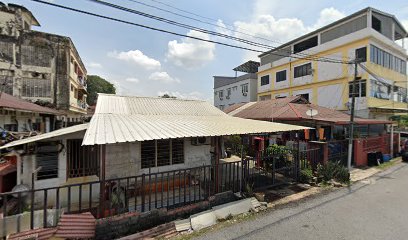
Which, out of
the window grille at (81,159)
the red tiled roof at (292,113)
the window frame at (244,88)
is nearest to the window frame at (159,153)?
the window grille at (81,159)

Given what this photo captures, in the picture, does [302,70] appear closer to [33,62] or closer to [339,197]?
[339,197]

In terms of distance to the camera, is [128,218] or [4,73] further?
[4,73]

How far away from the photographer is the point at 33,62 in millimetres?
20891

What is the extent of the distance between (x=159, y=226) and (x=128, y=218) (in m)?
0.82

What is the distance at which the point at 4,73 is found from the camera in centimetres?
1958

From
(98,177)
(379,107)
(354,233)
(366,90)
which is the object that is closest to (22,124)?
(98,177)

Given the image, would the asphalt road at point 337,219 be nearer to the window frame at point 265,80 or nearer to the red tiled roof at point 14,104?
the red tiled roof at point 14,104

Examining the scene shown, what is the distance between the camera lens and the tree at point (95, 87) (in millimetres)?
49156

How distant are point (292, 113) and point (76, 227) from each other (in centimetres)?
1241

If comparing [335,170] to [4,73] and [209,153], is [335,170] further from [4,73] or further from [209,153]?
[4,73]

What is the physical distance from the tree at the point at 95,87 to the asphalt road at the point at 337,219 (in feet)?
166

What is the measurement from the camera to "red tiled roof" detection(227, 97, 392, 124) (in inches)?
499

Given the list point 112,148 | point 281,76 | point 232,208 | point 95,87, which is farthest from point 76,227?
point 95,87

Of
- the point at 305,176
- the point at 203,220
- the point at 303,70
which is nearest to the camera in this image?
the point at 203,220
